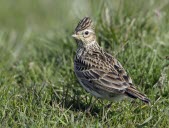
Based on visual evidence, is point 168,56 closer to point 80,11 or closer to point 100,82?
point 100,82

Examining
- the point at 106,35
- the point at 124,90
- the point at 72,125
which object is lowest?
the point at 72,125

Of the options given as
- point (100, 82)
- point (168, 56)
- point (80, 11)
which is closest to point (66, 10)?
point (80, 11)

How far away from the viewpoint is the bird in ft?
21.2

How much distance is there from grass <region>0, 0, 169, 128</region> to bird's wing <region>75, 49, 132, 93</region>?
0.31 metres

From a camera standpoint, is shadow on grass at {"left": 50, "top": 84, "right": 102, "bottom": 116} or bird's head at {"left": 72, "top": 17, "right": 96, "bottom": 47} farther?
bird's head at {"left": 72, "top": 17, "right": 96, "bottom": 47}

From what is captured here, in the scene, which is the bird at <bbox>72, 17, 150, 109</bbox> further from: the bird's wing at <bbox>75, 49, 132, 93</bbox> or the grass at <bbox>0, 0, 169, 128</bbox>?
the grass at <bbox>0, 0, 169, 128</bbox>

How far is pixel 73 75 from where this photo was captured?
25.9ft

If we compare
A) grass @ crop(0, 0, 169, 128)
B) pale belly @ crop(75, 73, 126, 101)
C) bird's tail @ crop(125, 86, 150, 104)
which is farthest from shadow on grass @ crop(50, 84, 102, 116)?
bird's tail @ crop(125, 86, 150, 104)

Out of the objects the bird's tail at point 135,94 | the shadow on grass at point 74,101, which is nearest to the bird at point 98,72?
the bird's tail at point 135,94

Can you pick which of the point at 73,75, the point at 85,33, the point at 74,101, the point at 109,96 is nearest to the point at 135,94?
the point at 109,96

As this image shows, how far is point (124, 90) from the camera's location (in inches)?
253

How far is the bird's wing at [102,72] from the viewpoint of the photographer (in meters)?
6.55

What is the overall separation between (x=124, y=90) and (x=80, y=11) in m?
3.38

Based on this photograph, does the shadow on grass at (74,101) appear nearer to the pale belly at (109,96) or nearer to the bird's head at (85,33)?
the pale belly at (109,96)
